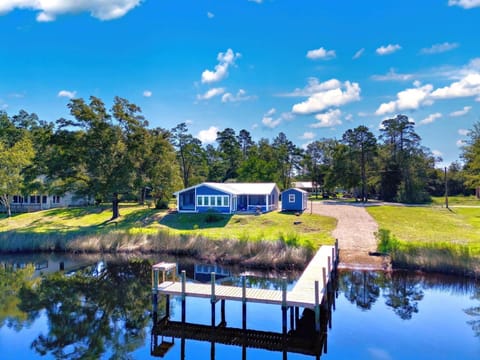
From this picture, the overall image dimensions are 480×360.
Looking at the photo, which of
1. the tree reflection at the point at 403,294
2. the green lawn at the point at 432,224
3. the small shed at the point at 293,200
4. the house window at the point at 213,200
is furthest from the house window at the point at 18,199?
the tree reflection at the point at 403,294

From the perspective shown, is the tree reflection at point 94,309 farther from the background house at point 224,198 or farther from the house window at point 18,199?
the house window at point 18,199

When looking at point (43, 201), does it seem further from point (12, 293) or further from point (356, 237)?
point (356, 237)

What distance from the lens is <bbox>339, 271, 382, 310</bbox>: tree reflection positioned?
17.1 metres

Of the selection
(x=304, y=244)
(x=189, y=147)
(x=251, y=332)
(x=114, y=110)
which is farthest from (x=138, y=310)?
(x=189, y=147)

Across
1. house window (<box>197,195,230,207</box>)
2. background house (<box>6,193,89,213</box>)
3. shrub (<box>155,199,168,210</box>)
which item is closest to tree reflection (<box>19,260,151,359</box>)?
house window (<box>197,195,230,207</box>)

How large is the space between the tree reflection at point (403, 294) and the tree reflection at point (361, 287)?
61 centimetres

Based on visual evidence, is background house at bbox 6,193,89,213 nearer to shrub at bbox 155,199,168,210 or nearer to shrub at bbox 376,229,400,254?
shrub at bbox 155,199,168,210

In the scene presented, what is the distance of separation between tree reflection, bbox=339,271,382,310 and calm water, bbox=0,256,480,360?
0.04m

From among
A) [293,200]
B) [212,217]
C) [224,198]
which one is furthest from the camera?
[293,200]

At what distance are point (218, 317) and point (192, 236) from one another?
429 inches

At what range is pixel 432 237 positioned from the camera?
26141 millimetres

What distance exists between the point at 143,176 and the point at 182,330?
24.7 meters

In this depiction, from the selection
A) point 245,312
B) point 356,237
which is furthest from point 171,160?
point 245,312

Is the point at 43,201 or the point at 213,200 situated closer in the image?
the point at 213,200
